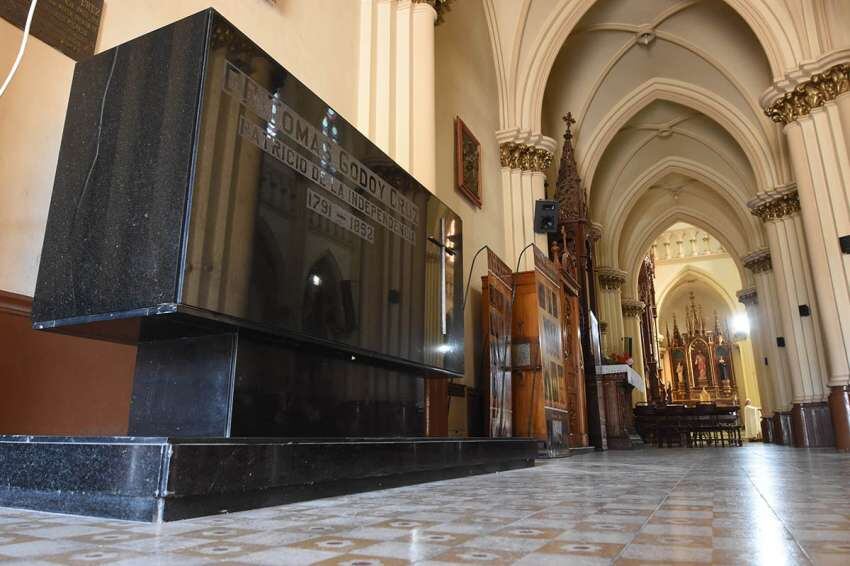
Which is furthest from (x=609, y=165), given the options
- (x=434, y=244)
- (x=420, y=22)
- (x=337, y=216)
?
(x=337, y=216)

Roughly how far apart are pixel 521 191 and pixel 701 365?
23848mm

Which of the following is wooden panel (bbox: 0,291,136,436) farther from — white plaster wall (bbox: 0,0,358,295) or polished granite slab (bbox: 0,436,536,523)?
polished granite slab (bbox: 0,436,536,523)

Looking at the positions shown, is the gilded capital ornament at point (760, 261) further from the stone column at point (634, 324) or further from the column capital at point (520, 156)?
the column capital at point (520, 156)

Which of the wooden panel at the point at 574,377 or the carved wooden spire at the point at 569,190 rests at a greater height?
the carved wooden spire at the point at 569,190

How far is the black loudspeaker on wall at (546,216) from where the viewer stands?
29.2 feet

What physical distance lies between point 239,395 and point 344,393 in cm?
83

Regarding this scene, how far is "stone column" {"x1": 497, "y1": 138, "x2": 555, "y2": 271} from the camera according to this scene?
9.13m

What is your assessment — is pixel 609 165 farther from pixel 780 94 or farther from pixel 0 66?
pixel 0 66

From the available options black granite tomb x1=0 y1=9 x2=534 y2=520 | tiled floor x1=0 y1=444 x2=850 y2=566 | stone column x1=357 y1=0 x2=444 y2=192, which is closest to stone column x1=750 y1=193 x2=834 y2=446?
stone column x1=357 y1=0 x2=444 y2=192

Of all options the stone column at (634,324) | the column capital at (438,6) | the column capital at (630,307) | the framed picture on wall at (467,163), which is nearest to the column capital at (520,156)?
the framed picture on wall at (467,163)

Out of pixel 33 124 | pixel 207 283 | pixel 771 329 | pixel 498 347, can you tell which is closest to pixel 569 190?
pixel 498 347

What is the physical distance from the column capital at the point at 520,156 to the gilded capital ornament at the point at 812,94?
3711mm

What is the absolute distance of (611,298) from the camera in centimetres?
1661

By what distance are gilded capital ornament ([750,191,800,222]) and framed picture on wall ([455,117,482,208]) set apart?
728 centimetres
